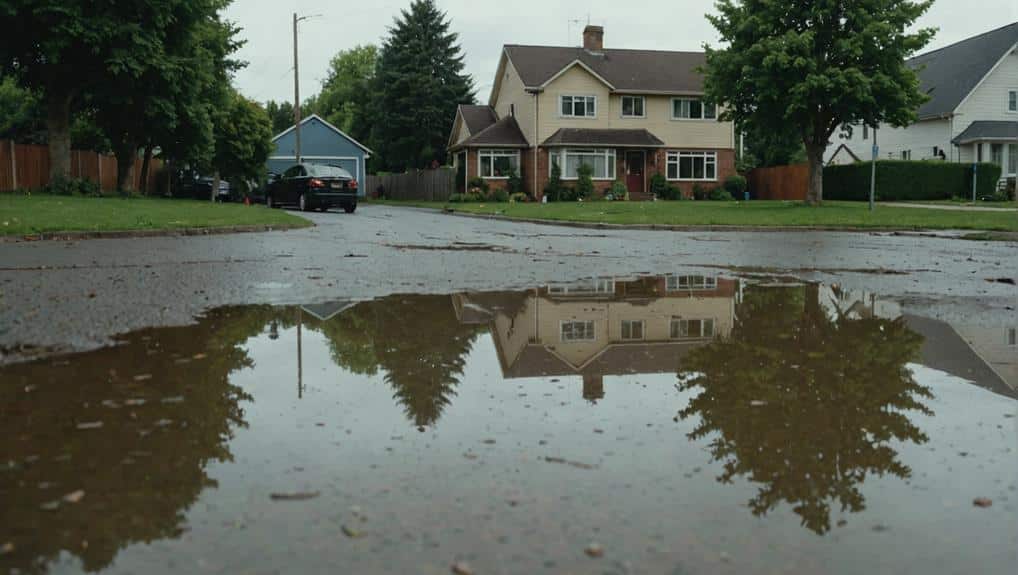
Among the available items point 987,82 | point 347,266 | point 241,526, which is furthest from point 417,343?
point 987,82

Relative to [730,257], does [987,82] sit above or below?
above

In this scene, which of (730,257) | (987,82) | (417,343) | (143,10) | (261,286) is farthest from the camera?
(987,82)

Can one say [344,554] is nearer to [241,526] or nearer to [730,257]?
[241,526]

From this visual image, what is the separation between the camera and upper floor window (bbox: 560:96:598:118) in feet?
165

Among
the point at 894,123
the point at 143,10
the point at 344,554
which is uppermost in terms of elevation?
the point at 143,10

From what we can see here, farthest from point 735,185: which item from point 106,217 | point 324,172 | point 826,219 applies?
point 106,217

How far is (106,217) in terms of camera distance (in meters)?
19.2

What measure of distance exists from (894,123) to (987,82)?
19484 mm

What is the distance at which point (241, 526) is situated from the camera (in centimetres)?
313

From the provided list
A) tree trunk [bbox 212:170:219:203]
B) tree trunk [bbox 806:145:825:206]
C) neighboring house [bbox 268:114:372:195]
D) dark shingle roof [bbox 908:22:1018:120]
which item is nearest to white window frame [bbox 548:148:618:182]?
tree trunk [bbox 806:145:825:206]

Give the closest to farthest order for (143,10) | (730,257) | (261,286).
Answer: (261,286)
(730,257)
(143,10)

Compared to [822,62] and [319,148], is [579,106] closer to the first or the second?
[822,62]

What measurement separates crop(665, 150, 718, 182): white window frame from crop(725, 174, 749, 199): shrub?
1098 mm

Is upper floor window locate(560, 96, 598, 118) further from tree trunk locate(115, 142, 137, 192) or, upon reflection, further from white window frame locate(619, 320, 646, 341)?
white window frame locate(619, 320, 646, 341)
